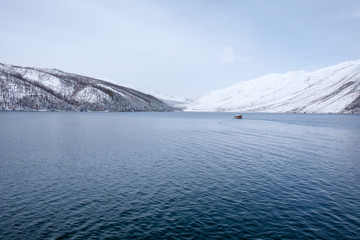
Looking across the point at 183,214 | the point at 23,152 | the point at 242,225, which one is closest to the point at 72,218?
the point at 183,214

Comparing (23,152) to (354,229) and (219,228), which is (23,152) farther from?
(354,229)

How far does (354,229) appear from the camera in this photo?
22000mm

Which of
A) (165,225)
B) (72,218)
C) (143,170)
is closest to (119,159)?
(143,170)

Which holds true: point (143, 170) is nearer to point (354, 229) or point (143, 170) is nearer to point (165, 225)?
point (165, 225)

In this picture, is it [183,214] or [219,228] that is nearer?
[219,228]

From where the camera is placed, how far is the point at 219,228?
73.0 ft

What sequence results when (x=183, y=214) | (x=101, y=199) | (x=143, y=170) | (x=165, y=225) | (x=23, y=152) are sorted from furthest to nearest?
(x=23, y=152), (x=143, y=170), (x=101, y=199), (x=183, y=214), (x=165, y=225)

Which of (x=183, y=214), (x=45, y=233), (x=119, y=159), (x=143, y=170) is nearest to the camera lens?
(x=45, y=233)

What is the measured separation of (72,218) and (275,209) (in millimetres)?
20377

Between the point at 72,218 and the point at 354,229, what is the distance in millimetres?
25698

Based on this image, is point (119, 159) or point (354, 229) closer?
point (354, 229)

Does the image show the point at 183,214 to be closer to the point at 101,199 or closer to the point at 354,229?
the point at 101,199

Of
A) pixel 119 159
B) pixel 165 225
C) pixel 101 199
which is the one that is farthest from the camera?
pixel 119 159

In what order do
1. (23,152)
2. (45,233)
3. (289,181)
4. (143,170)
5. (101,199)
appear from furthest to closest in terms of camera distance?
(23,152), (143,170), (289,181), (101,199), (45,233)
